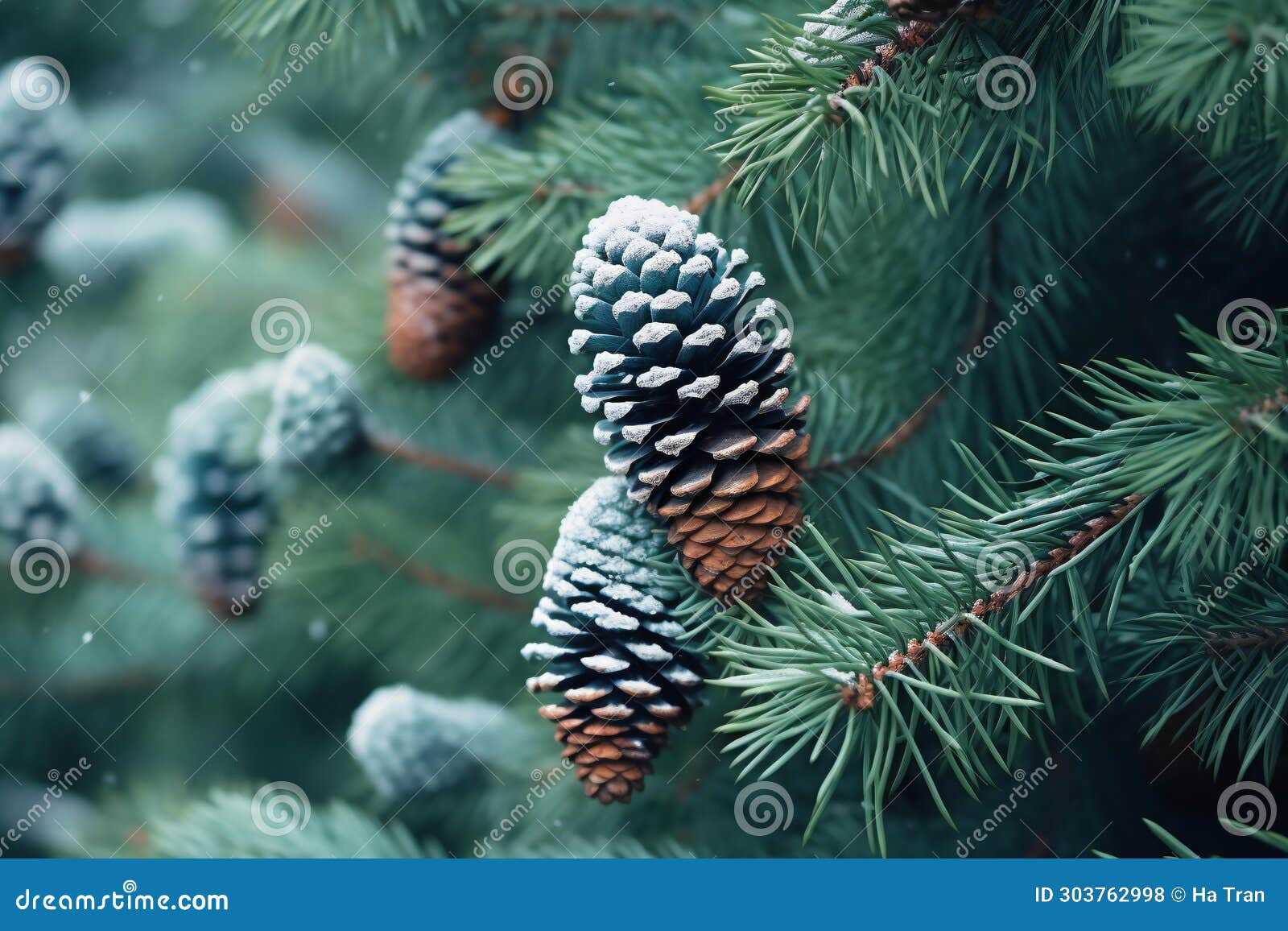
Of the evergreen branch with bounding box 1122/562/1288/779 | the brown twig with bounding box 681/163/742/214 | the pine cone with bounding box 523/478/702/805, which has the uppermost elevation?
the brown twig with bounding box 681/163/742/214

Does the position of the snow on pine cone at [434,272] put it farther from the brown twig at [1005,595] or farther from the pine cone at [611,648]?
the brown twig at [1005,595]

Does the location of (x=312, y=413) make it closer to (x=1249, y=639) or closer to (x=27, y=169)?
(x=27, y=169)

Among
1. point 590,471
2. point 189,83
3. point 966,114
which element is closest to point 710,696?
point 590,471

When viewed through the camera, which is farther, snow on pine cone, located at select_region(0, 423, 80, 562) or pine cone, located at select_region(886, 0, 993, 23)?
snow on pine cone, located at select_region(0, 423, 80, 562)

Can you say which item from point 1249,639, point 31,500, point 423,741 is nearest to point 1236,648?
point 1249,639

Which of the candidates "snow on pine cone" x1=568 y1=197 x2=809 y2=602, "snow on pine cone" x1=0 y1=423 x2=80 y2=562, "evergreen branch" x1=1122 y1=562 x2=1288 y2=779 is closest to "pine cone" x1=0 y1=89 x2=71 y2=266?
"snow on pine cone" x1=0 y1=423 x2=80 y2=562

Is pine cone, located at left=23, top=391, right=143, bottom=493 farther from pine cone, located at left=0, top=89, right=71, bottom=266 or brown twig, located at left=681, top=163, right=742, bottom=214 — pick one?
brown twig, located at left=681, top=163, right=742, bottom=214
